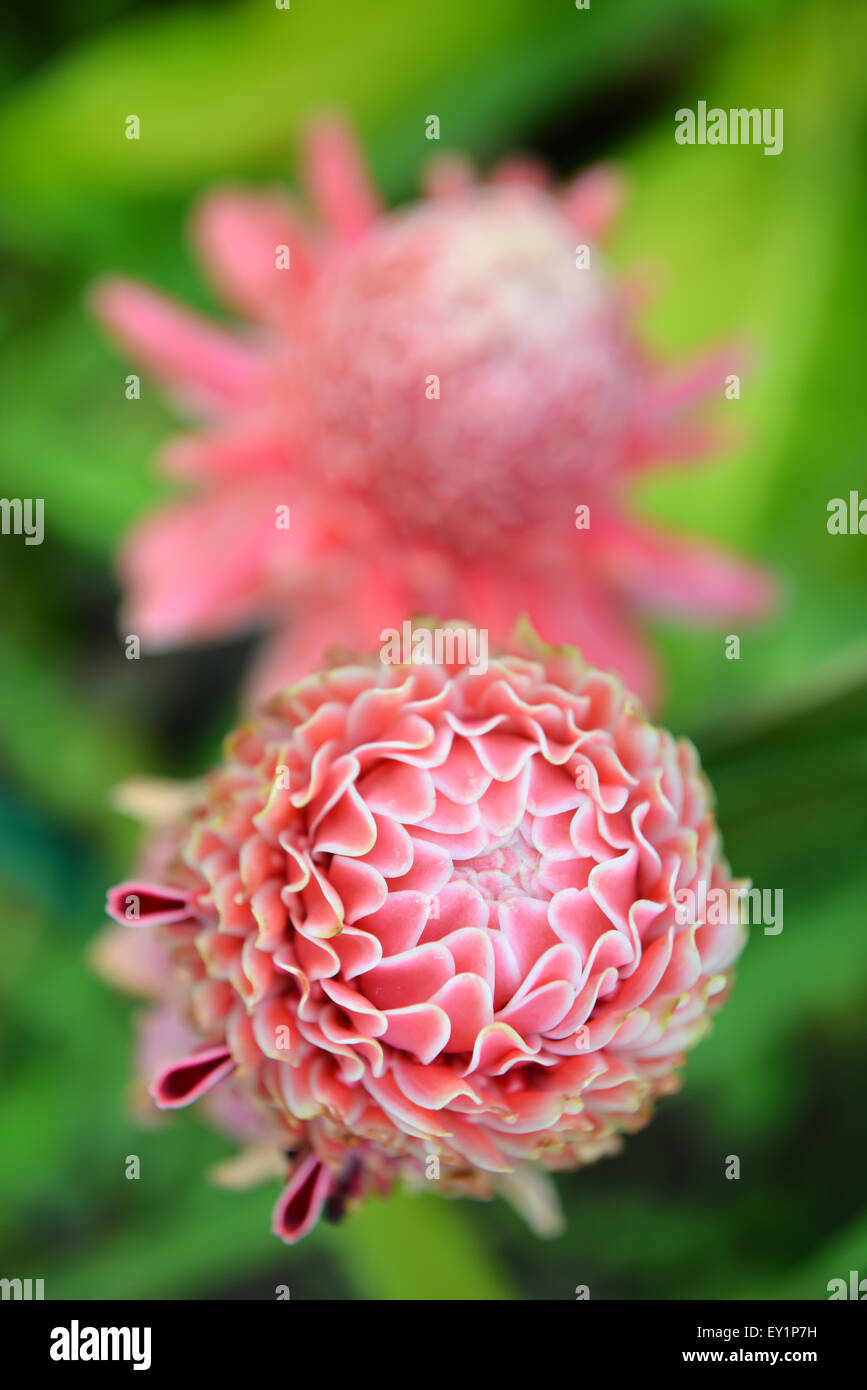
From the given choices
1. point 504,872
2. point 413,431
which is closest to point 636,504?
point 413,431

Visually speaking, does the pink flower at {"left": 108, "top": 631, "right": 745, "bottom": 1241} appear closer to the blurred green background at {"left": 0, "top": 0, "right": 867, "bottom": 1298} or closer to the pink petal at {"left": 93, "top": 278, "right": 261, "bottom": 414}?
the blurred green background at {"left": 0, "top": 0, "right": 867, "bottom": 1298}

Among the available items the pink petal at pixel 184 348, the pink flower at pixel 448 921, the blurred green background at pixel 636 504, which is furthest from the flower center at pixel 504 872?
the pink petal at pixel 184 348

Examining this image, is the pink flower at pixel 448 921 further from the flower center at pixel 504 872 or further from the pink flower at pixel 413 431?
the pink flower at pixel 413 431

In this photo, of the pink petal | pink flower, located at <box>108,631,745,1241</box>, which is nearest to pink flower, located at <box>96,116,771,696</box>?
the pink petal

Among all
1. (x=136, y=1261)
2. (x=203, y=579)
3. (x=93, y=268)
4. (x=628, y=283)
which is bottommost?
(x=136, y=1261)

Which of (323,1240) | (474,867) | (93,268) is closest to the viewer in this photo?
(474,867)

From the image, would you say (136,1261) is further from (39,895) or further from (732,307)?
(732,307)

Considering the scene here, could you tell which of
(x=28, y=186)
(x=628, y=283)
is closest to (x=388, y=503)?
(x=628, y=283)
